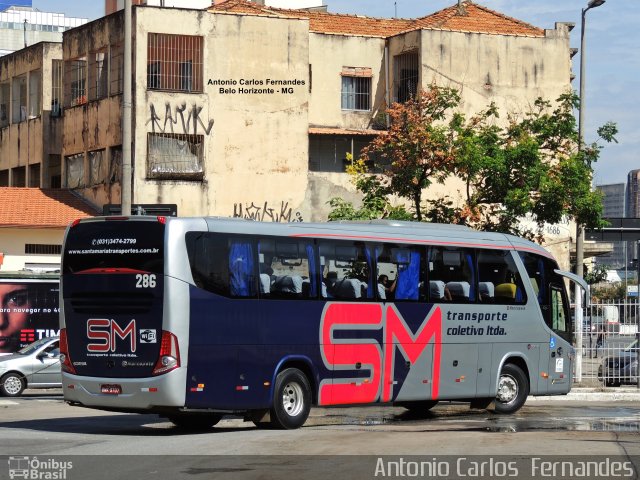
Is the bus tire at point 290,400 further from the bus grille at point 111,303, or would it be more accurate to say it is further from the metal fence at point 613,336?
the metal fence at point 613,336

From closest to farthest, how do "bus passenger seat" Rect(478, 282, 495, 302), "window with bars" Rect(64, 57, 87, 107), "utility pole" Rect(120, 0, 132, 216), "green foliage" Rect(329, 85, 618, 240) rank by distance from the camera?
"bus passenger seat" Rect(478, 282, 495, 302) → "utility pole" Rect(120, 0, 132, 216) → "green foliage" Rect(329, 85, 618, 240) → "window with bars" Rect(64, 57, 87, 107)

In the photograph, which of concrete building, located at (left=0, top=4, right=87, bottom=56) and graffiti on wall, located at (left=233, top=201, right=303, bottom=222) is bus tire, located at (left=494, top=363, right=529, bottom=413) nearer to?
graffiti on wall, located at (left=233, top=201, right=303, bottom=222)

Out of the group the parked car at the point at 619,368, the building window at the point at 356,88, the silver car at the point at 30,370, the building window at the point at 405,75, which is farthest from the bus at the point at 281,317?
the building window at the point at 356,88

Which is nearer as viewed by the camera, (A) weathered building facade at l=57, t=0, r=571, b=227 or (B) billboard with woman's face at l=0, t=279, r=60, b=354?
(B) billboard with woman's face at l=0, t=279, r=60, b=354

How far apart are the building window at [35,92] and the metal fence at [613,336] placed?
29.5 metres

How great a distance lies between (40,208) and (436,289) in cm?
2725

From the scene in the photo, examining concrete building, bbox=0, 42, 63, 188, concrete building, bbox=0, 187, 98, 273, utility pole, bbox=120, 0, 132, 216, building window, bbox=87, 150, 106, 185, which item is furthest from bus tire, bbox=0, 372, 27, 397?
concrete building, bbox=0, 42, 63, 188

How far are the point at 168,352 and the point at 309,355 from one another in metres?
2.70

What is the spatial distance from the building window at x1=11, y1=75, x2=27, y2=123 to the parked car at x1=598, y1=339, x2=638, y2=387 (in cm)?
3110

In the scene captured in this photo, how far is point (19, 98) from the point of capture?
53.8 m

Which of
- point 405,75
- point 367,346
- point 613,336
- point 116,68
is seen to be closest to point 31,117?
point 116,68

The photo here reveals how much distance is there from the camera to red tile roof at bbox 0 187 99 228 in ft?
148

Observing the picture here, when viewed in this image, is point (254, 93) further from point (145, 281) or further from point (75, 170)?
point (145, 281)
